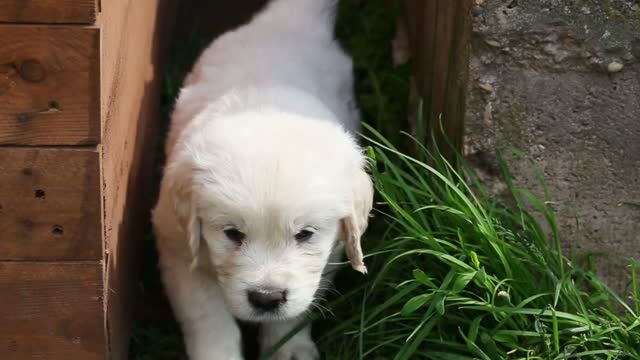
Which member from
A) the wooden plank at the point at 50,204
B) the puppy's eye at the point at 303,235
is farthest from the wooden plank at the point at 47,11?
the puppy's eye at the point at 303,235

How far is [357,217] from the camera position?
3.23 meters

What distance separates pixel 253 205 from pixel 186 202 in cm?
26

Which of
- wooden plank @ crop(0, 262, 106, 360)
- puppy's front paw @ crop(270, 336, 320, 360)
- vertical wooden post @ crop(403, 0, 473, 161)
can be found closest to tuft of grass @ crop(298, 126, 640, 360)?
puppy's front paw @ crop(270, 336, 320, 360)

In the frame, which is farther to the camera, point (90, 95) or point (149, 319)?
point (149, 319)

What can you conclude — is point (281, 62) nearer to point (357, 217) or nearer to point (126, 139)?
point (126, 139)

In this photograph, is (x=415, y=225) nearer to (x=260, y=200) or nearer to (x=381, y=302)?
(x=381, y=302)

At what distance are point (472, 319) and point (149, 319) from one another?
1236 millimetres

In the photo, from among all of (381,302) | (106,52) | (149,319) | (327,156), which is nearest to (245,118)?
(327,156)

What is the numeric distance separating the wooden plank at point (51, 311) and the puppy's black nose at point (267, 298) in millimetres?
424

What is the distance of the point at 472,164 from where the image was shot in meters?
3.56

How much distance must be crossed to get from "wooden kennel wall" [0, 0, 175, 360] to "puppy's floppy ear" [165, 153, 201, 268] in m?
0.18

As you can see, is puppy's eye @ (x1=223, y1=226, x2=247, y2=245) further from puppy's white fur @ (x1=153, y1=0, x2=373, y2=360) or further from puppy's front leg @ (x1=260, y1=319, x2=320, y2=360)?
puppy's front leg @ (x1=260, y1=319, x2=320, y2=360)

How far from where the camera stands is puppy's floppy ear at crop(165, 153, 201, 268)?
10.2ft

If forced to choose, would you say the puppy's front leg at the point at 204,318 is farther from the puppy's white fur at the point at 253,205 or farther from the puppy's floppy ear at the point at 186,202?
the puppy's floppy ear at the point at 186,202
